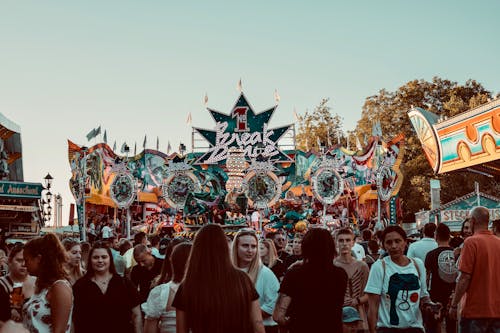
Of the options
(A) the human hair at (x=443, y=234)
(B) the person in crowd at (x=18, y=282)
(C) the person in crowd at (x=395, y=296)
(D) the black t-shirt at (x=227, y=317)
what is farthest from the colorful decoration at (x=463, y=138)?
(D) the black t-shirt at (x=227, y=317)

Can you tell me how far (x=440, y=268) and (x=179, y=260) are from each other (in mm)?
3505

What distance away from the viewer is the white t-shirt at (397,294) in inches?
228

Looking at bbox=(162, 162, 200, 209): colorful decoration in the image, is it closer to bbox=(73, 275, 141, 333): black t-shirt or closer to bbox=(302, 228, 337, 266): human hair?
bbox=(73, 275, 141, 333): black t-shirt

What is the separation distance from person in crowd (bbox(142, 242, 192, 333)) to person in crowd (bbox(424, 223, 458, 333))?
3.33 m

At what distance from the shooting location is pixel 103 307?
5559mm

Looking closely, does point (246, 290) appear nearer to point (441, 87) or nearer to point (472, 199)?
point (472, 199)

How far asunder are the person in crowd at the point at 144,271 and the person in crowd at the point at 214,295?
4.06 metres

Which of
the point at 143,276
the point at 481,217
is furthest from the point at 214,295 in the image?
the point at 143,276

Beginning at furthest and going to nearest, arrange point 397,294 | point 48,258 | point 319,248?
point 397,294, point 319,248, point 48,258

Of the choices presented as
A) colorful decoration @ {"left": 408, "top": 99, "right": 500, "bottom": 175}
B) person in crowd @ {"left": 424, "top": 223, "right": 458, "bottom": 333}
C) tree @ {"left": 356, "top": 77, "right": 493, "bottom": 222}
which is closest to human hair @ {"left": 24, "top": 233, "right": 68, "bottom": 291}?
person in crowd @ {"left": 424, "top": 223, "right": 458, "bottom": 333}

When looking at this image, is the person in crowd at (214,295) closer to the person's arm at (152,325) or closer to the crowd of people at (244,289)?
the crowd of people at (244,289)

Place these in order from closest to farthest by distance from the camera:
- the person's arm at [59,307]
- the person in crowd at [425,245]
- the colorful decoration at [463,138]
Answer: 1. the person's arm at [59,307]
2. the person in crowd at [425,245]
3. the colorful decoration at [463,138]

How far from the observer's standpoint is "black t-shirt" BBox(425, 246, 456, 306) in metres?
8.00

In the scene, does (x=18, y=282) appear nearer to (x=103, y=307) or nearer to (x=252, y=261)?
(x=103, y=307)
